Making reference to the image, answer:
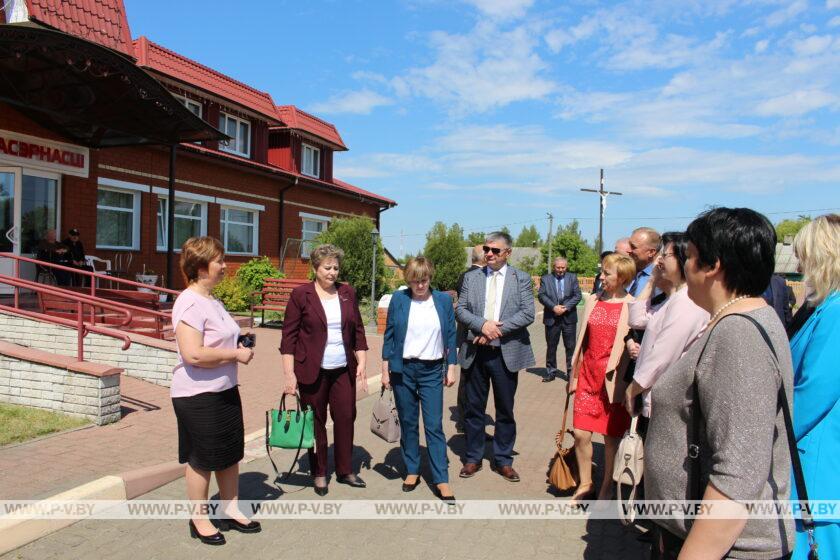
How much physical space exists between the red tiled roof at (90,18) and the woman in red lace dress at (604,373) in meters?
11.6

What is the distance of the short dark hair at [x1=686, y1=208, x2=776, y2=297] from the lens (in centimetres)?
182

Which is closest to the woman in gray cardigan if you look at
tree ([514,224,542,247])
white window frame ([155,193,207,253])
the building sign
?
the building sign

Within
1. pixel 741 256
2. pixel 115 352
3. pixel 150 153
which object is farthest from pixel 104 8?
pixel 741 256

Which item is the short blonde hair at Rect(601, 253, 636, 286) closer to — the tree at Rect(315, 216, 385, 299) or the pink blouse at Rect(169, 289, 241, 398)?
the pink blouse at Rect(169, 289, 241, 398)

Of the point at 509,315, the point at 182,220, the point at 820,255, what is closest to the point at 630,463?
the point at 820,255

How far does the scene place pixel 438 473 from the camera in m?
4.69

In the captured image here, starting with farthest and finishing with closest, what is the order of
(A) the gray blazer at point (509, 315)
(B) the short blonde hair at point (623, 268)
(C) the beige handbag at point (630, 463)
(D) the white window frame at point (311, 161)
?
1. (D) the white window frame at point (311, 161)
2. (A) the gray blazer at point (509, 315)
3. (B) the short blonde hair at point (623, 268)
4. (C) the beige handbag at point (630, 463)

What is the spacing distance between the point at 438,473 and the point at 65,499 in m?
2.57

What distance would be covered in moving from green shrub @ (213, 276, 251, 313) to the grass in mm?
10170

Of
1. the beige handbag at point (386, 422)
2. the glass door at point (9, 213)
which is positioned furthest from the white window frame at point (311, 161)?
the beige handbag at point (386, 422)

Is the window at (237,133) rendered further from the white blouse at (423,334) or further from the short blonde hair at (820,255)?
the short blonde hair at (820,255)

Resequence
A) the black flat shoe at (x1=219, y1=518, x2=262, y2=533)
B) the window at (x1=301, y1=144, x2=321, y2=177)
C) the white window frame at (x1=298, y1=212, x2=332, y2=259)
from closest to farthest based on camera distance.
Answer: the black flat shoe at (x1=219, y1=518, x2=262, y2=533)
the white window frame at (x1=298, y1=212, x2=332, y2=259)
the window at (x1=301, y1=144, x2=321, y2=177)

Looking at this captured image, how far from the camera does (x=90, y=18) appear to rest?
42.6 ft

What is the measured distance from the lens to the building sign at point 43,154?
11.3 m
